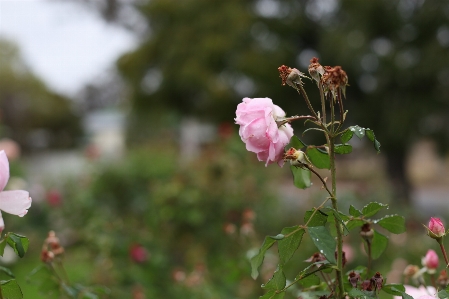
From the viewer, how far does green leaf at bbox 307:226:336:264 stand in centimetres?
43

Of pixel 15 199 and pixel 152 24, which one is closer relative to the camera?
pixel 15 199

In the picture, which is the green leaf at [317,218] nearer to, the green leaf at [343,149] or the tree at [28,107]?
the green leaf at [343,149]

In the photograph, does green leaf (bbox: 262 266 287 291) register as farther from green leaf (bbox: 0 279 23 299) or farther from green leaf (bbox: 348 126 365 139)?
green leaf (bbox: 0 279 23 299)

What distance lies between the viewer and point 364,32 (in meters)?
5.93

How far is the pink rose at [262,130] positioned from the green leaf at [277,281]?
0.35ft

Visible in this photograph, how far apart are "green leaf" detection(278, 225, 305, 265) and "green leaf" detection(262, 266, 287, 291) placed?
0.01m

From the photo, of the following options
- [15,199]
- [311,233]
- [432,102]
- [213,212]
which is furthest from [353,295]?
[432,102]

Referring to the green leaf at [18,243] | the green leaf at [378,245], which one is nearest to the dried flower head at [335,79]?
the green leaf at [378,245]

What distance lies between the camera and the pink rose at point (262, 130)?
474 millimetres

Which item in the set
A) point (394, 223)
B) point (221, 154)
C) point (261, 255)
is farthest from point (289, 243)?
point (221, 154)

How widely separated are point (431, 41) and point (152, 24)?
15.6 feet

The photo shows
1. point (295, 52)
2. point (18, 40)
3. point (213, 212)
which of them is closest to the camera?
point (213, 212)

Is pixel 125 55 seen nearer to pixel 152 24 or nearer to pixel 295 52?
pixel 152 24

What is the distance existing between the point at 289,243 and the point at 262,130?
4.4 inches
